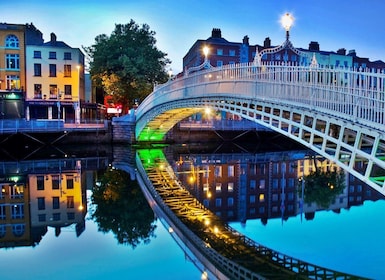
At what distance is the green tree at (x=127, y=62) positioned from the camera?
35.6 meters

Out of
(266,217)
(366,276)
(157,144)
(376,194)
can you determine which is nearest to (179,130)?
(157,144)

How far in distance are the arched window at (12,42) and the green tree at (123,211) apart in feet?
83.9

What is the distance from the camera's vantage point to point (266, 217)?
1256 centimetres

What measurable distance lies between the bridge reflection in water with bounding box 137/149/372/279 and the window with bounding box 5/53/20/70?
28.0 meters

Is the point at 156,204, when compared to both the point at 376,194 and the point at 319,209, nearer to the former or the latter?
the point at 319,209

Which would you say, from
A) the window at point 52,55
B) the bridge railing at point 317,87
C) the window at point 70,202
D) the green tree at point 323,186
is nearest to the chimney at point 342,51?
the window at point 52,55

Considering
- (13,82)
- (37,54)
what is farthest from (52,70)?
(13,82)

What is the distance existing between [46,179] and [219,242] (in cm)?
1202

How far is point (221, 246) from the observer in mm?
9250

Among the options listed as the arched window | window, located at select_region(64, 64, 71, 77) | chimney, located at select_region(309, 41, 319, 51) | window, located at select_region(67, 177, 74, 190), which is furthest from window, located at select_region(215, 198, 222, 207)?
chimney, located at select_region(309, 41, 319, 51)

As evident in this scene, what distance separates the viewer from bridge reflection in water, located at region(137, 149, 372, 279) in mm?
7832

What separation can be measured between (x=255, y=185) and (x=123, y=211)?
22.9 feet

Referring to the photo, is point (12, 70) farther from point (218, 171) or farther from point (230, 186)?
point (230, 186)

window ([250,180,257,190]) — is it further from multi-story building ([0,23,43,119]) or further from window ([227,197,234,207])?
multi-story building ([0,23,43,119])
